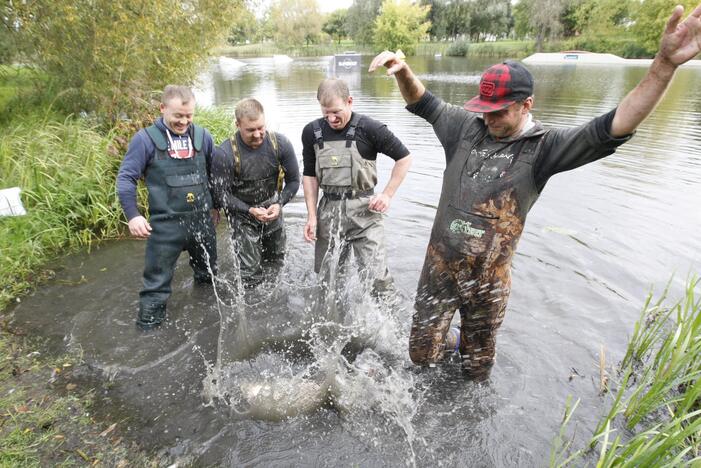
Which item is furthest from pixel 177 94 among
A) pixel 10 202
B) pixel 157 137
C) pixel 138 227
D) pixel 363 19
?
pixel 363 19

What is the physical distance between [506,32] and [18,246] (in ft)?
258

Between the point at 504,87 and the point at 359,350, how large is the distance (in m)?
2.72

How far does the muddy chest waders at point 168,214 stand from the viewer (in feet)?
12.1

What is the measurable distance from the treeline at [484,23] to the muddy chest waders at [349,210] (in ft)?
122

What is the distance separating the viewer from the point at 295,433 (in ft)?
9.78

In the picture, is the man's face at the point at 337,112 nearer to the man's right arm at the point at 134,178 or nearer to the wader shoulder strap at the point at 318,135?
the wader shoulder strap at the point at 318,135

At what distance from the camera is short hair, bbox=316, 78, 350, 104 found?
3.38 meters

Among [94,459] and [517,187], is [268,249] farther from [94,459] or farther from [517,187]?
[517,187]

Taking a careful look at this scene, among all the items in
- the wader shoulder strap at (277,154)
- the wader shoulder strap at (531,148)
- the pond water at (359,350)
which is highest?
the wader shoulder strap at (531,148)

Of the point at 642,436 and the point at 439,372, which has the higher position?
the point at 642,436

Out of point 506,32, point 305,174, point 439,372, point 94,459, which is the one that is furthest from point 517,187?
point 506,32

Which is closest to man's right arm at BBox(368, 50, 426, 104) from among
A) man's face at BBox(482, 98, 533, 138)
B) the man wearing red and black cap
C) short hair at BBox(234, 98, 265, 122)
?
the man wearing red and black cap

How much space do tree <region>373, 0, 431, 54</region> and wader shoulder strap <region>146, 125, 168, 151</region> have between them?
59.9m

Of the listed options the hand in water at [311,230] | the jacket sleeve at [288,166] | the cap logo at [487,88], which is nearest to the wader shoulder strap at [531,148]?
the cap logo at [487,88]
